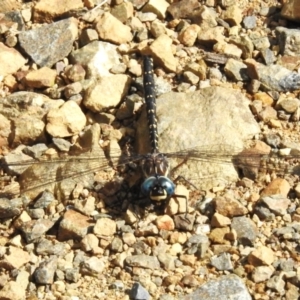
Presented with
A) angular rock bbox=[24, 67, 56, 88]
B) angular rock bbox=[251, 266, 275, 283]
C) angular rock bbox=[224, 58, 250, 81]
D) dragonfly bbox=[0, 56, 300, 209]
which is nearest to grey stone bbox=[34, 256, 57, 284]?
dragonfly bbox=[0, 56, 300, 209]

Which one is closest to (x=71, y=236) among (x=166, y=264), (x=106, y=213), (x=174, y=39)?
(x=106, y=213)

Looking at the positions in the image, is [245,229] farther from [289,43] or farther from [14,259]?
[289,43]

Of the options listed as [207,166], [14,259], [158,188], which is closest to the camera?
[14,259]

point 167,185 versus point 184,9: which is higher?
point 184,9

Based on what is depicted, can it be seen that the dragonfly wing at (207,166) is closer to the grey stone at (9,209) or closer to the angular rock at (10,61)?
the grey stone at (9,209)

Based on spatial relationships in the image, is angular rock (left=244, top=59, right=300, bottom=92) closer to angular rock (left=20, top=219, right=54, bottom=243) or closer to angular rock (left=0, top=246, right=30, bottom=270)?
angular rock (left=20, top=219, right=54, bottom=243)

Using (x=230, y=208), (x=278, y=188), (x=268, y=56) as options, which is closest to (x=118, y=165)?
(x=230, y=208)

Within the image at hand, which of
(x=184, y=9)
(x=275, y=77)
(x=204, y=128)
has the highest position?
(x=184, y=9)
